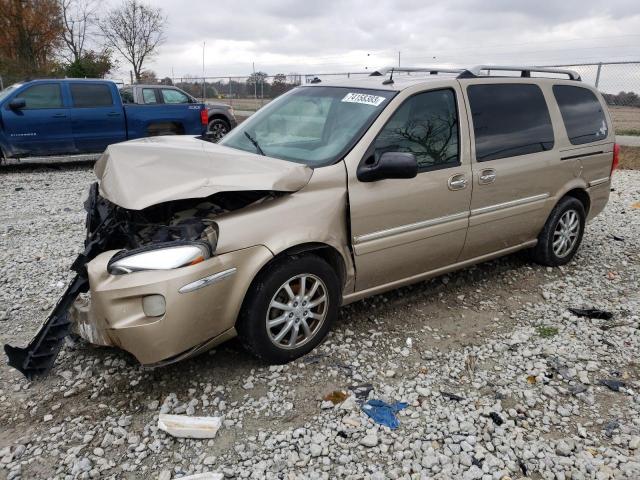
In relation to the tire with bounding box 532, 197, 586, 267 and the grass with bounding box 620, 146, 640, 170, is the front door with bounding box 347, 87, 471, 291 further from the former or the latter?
the grass with bounding box 620, 146, 640, 170

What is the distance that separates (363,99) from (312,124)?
41cm

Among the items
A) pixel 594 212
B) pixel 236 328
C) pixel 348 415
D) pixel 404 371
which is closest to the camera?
pixel 348 415

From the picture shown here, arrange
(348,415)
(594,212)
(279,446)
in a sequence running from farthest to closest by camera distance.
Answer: (594,212)
(348,415)
(279,446)

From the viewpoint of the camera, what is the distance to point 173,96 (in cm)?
1169

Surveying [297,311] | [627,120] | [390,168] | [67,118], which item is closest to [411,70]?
[390,168]

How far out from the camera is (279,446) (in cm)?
255

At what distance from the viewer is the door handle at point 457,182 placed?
12.0ft

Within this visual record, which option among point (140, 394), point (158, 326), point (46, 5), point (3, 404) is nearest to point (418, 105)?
point (158, 326)

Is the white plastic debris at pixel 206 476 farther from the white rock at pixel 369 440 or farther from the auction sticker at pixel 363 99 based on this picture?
the auction sticker at pixel 363 99

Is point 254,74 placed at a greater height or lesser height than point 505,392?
greater

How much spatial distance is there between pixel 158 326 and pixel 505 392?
6.65 ft

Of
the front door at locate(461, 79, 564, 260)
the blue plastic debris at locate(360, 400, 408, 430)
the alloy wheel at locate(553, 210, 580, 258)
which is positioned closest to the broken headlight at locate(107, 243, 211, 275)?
the blue plastic debris at locate(360, 400, 408, 430)

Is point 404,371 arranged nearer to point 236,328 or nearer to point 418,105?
point 236,328

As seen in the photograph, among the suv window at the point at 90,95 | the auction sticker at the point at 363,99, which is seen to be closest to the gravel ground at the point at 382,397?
the auction sticker at the point at 363,99
